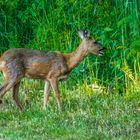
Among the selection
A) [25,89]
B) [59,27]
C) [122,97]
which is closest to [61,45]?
[59,27]

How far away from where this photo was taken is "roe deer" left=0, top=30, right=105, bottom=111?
1219 centimetres

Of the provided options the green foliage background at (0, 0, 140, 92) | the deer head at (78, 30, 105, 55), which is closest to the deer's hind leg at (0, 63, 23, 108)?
the deer head at (78, 30, 105, 55)

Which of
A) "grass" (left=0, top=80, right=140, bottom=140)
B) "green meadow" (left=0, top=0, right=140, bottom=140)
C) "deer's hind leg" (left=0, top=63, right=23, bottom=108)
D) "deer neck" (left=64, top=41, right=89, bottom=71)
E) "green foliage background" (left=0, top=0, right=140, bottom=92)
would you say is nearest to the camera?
"grass" (left=0, top=80, right=140, bottom=140)

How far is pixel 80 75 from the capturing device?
14.2 m

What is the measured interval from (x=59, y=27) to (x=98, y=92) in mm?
2824

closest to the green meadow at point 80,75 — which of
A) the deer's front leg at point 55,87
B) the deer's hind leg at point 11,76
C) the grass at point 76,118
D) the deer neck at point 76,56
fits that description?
the grass at point 76,118

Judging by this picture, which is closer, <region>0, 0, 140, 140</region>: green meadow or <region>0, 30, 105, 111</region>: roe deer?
<region>0, 0, 140, 140</region>: green meadow

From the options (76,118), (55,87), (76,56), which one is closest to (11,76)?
(55,87)

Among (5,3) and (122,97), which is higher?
(5,3)

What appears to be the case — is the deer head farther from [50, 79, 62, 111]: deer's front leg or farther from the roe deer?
[50, 79, 62, 111]: deer's front leg

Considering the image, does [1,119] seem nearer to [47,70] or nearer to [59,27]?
[47,70]

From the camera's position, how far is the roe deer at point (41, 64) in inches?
480

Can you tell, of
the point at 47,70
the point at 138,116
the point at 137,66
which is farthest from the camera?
the point at 137,66

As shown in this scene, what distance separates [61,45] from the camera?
14930 millimetres
